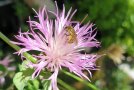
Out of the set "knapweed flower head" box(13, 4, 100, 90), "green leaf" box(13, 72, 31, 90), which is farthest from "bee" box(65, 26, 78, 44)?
"green leaf" box(13, 72, 31, 90)

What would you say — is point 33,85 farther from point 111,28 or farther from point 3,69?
point 111,28

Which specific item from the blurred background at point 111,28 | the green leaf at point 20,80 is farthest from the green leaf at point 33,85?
the blurred background at point 111,28

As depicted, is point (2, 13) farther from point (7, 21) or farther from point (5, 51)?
point (5, 51)

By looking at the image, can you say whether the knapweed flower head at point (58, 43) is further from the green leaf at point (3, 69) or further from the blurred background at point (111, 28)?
the blurred background at point (111, 28)

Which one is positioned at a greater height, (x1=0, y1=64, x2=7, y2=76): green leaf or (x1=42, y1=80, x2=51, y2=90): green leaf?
(x1=0, y1=64, x2=7, y2=76): green leaf

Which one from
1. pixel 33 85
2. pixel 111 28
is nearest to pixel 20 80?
pixel 33 85

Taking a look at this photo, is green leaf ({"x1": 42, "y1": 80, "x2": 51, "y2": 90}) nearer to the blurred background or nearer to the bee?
the bee
